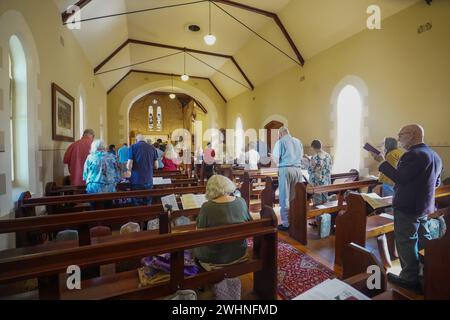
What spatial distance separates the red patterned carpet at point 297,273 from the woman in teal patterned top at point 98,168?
8.54 feet

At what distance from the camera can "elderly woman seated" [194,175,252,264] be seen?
71.9 inches

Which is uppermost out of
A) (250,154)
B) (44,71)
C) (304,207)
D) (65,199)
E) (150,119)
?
(150,119)

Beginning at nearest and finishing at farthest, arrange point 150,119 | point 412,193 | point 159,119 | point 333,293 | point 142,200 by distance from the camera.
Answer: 1. point 333,293
2. point 412,193
3. point 142,200
4. point 150,119
5. point 159,119

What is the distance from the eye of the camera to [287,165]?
12.7 feet

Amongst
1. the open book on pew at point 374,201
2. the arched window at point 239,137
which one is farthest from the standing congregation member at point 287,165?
the arched window at point 239,137

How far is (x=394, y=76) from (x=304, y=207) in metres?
3.18

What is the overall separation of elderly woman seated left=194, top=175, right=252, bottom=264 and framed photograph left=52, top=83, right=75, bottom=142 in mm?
3459

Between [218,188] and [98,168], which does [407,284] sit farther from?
[98,168]

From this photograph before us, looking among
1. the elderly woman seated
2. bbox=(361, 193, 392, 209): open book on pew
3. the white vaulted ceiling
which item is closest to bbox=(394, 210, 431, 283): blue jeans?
bbox=(361, 193, 392, 209): open book on pew

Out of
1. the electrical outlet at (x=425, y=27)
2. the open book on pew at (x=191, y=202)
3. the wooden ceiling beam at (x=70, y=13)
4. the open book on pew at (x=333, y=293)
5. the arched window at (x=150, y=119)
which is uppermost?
the arched window at (x=150, y=119)

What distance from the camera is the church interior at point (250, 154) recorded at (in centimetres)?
156

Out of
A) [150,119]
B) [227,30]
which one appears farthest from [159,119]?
[227,30]

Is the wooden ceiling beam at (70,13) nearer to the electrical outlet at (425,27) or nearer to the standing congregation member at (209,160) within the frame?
the standing congregation member at (209,160)
